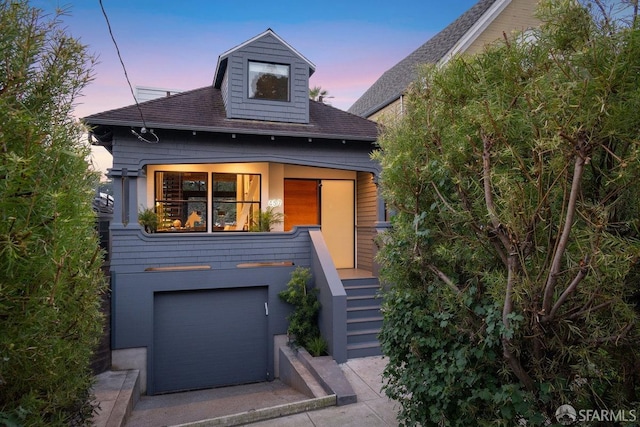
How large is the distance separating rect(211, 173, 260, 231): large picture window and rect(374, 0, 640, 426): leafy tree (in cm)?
677

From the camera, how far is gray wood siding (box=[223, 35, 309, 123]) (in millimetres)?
8969

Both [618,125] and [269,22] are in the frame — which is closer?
[618,125]

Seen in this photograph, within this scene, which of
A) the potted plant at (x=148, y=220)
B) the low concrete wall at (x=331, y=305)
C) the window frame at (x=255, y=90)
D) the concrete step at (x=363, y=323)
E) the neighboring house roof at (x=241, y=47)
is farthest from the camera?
the window frame at (x=255, y=90)

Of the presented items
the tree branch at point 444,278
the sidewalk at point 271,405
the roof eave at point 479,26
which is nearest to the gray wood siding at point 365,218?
the sidewalk at point 271,405

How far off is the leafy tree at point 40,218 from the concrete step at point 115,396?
2.37 meters

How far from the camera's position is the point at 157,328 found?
24.2 ft

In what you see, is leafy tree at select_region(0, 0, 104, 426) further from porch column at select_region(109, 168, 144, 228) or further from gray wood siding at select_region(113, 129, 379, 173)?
gray wood siding at select_region(113, 129, 379, 173)

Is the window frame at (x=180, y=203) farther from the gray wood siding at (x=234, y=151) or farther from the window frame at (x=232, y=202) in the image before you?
the gray wood siding at (x=234, y=151)

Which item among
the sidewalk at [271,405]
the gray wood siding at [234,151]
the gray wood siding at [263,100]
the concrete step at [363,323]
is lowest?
the sidewalk at [271,405]

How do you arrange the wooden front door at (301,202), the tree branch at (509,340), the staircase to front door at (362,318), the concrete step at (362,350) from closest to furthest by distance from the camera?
the tree branch at (509,340)
the concrete step at (362,350)
the staircase to front door at (362,318)
the wooden front door at (301,202)

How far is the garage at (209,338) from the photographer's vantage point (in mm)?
7383

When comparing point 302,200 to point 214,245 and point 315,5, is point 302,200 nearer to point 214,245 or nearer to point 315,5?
point 214,245

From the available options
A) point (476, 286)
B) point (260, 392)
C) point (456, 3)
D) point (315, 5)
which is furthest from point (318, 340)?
point (456, 3)

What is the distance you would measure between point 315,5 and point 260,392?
1093 centimetres
